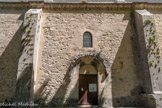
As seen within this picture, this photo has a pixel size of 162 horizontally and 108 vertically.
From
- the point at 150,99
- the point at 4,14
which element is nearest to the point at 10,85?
the point at 4,14

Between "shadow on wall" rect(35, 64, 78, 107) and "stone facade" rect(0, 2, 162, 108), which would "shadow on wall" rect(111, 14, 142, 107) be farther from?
"shadow on wall" rect(35, 64, 78, 107)

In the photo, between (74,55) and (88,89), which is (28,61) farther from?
(88,89)

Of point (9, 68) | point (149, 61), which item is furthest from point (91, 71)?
point (9, 68)

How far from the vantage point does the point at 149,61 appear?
21.4 feet

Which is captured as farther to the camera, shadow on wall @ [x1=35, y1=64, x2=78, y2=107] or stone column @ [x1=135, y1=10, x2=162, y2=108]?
shadow on wall @ [x1=35, y1=64, x2=78, y2=107]

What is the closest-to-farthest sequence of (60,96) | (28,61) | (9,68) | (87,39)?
(28,61) → (60,96) → (9,68) → (87,39)

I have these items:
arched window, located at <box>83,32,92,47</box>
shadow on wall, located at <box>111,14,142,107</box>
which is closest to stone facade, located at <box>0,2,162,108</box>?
shadow on wall, located at <box>111,14,142,107</box>

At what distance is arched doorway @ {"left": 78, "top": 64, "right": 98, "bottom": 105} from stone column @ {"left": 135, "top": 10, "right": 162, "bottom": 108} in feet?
9.06

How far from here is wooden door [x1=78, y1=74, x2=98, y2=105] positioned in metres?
7.08

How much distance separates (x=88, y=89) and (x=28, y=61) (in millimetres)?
3956

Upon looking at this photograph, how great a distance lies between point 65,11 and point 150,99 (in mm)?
7578

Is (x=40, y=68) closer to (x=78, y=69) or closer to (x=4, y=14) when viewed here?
(x=78, y=69)

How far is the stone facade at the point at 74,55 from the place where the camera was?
22.0ft

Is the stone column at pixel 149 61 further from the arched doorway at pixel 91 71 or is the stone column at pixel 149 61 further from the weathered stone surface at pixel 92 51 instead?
the arched doorway at pixel 91 71
